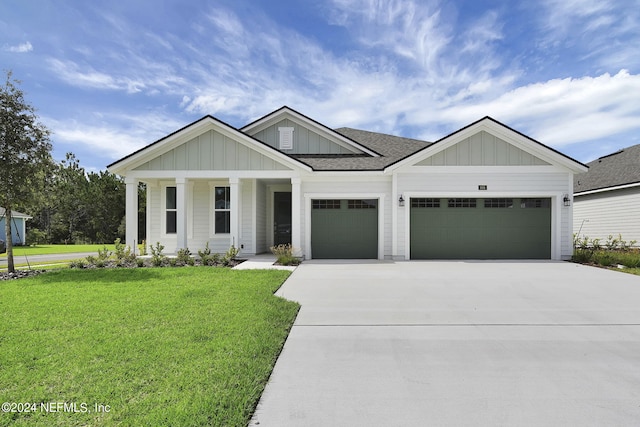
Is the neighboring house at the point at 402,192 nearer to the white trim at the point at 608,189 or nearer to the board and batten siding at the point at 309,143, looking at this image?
the board and batten siding at the point at 309,143

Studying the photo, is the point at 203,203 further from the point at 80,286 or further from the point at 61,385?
the point at 61,385

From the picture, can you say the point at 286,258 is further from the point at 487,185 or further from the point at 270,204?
the point at 487,185

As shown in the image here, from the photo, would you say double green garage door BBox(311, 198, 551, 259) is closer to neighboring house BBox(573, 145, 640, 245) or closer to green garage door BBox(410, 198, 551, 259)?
green garage door BBox(410, 198, 551, 259)

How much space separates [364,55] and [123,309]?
467 inches

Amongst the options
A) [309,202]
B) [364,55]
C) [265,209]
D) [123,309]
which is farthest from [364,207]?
[123,309]

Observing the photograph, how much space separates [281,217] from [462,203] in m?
7.30

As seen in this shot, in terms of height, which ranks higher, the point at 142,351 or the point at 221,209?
the point at 221,209

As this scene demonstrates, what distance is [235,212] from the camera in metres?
11.5

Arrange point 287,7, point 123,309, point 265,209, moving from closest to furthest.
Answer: point 123,309 < point 287,7 < point 265,209

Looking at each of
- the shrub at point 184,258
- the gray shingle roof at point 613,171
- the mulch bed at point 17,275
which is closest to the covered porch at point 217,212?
the shrub at point 184,258

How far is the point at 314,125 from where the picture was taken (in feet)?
46.4

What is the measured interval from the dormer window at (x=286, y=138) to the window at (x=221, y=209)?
125 inches

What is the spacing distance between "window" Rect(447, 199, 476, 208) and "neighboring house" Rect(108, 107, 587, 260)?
37 millimetres

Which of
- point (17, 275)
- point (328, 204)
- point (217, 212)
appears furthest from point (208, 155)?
point (17, 275)
